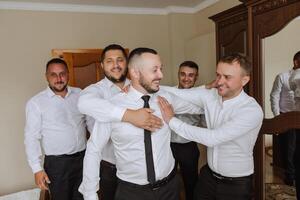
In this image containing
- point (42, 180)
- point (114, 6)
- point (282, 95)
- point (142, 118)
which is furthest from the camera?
point (114, 6)

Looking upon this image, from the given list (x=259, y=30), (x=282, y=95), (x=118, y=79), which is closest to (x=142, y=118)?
(x=118, y=79)

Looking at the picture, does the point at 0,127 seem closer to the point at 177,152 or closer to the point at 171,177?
the point at 177,152

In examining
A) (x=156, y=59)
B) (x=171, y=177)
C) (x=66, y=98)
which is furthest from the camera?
(x=66, y=98)

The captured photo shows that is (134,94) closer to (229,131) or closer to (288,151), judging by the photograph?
(229,131)

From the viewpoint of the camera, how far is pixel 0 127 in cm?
352

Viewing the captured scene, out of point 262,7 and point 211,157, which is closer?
point 211,157

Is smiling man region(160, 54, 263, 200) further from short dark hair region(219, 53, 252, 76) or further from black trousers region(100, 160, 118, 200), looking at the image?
black trousers region(100, 160, 118, 200)

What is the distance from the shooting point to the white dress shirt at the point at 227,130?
5.07ft

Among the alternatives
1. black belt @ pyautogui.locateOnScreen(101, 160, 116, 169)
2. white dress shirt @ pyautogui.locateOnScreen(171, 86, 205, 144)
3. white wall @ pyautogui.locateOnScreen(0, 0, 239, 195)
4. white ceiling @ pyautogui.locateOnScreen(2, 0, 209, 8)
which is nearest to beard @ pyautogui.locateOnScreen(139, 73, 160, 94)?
black belt @ pyautogui.locateOnScreen(101, 160, 116, 169)

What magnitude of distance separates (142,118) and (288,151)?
41.3 inches

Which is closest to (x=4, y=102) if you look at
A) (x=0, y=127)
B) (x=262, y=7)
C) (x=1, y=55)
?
(x=0, y=127)

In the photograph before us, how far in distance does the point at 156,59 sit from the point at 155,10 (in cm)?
277

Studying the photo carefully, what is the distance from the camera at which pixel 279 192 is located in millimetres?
1968

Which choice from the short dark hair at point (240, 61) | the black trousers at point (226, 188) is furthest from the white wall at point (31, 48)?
the black trousers at point (226, 188)
